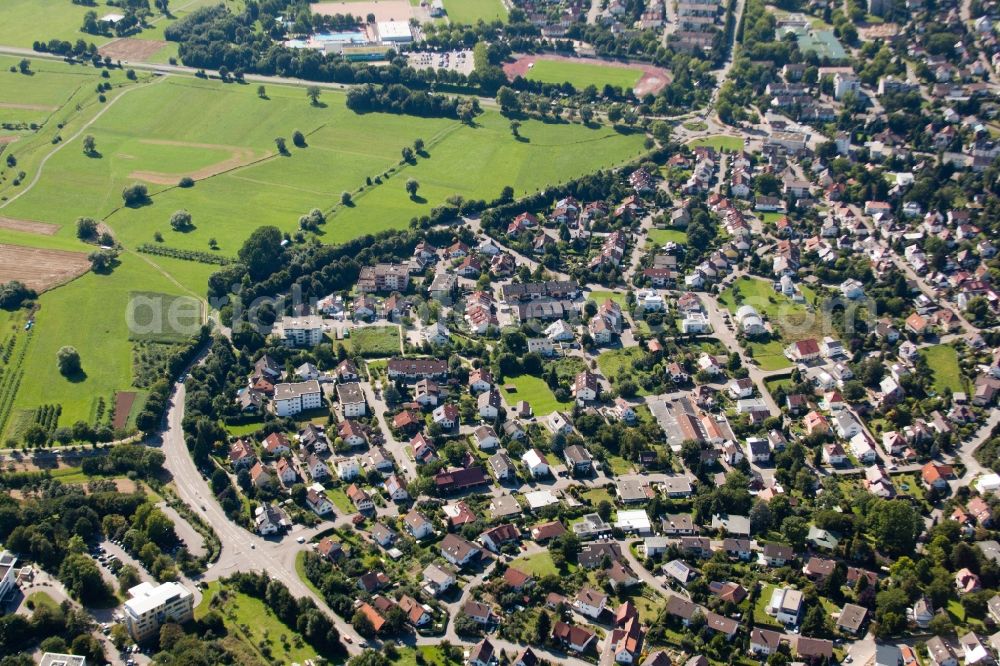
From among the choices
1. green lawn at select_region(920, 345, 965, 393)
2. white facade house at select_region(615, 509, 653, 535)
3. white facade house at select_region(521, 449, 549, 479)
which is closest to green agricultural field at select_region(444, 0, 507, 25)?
green lawn at select_region(920, 345, 965, 393)

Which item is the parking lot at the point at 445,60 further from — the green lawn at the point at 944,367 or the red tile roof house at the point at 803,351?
the green lawn at the point at 944,367

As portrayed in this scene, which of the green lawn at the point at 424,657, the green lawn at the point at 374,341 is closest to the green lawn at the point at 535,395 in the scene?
the green lawn at the point at 374,341

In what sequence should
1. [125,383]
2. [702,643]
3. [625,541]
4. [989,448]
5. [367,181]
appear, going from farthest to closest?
[367,181], [125,383], [989,448], [625,541], [702,643]

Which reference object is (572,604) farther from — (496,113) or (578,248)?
(496,113)

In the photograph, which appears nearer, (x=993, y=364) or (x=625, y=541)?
(x=625, y=541)

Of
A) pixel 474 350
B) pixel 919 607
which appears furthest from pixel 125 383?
pixel 919 607

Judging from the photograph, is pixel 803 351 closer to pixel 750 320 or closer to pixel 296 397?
pixel 750 320

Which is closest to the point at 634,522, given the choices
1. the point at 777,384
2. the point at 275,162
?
the point at 777,384
